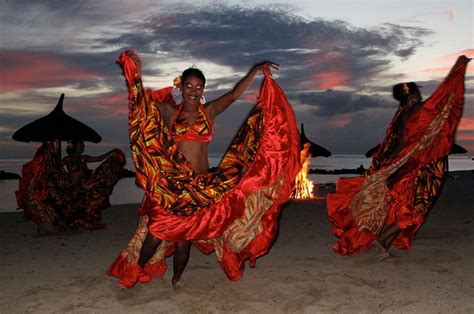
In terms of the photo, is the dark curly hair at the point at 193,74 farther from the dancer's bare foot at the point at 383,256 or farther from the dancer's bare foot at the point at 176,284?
the dancer's bare foot at the point at 383,256

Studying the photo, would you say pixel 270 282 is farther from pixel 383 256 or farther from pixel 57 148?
pixel 57 148

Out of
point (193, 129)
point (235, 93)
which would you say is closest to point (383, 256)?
point (235, 93)

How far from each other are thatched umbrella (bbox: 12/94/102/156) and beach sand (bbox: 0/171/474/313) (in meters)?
1.94

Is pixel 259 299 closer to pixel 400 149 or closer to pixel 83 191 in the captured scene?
pixel 400 149

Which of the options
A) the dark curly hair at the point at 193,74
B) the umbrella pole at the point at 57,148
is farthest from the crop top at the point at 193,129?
the umbrella pole at the point at 57,148

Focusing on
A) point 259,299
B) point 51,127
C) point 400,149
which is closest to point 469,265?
Result: point 400,149

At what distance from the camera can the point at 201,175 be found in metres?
4.84

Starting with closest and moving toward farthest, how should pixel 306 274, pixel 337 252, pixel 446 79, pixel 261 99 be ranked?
pixel 261 99 → pixel 306 274 → pixel 446 79 → pixel 337 252

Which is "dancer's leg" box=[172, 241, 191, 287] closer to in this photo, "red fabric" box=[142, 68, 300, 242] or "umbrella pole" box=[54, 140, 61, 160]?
"red fabric" box=[142, 68, 300, 242]

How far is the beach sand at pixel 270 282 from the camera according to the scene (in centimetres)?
441

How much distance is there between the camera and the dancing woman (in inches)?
185

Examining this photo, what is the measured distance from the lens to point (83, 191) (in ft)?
29.1

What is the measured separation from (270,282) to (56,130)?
534 centimetres

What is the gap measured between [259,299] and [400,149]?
265cm
